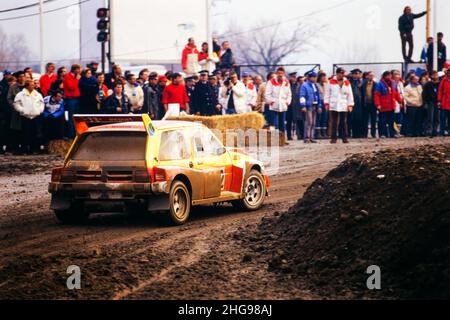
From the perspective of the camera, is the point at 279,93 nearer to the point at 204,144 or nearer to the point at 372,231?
the point at 204,144

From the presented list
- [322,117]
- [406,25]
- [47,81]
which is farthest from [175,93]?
[406,25]

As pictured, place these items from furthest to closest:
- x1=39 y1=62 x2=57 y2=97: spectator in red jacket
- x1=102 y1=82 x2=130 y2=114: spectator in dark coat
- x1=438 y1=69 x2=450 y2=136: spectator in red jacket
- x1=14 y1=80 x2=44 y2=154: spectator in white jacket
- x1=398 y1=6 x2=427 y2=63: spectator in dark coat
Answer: x1=398 y1=6 x2=427 y2=63: spectator in dark coat < x1=438 y1=69 x2=450 y2=136: spectator in red jacket < x1=39 y1=62 x2=57 y2=97: spectator in red jacket < x1=102 y1=82 x2=130 y2=114: spectator in dark coat < x1=14 y1=80 x2=44 y2=154: spectator in white jacket

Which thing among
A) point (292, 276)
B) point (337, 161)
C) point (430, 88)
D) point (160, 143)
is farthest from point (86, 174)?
point (430, 88)

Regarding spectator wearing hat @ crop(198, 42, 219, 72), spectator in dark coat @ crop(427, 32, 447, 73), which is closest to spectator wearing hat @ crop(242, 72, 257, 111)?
spectator wearing hat @ crop(198, 42, 219, 72)

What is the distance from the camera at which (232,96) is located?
93.7ft

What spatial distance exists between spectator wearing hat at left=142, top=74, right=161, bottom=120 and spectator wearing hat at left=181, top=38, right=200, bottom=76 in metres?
4.02

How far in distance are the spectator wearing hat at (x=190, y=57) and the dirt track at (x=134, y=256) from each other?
1292cm

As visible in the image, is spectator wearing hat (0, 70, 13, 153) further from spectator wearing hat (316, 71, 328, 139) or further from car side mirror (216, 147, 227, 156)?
car side mirror (216, 147, 227, 156)

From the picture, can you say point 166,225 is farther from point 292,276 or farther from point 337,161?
point 337,161

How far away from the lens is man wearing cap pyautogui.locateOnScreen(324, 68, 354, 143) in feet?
94.1

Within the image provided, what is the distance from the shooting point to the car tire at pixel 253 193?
53.1 feet

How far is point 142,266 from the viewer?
1157cm
